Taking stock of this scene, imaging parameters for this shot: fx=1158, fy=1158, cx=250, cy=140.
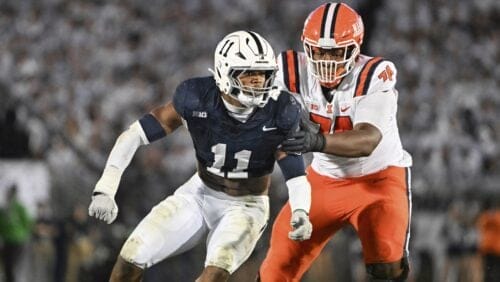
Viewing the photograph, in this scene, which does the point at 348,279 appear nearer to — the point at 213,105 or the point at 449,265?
the point at 449,265

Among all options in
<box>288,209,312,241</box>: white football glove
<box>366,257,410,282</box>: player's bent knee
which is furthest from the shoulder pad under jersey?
<box>366,257,410,282</box>: player's bent knee

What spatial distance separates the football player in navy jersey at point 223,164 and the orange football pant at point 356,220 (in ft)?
1.53

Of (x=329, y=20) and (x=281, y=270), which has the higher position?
(x=329, y=20)

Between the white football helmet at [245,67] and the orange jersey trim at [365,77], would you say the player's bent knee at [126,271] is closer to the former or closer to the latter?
the white football helmet at [245,67]

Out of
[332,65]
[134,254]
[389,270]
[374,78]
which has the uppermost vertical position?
[332,65]

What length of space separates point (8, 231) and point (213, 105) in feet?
14.0

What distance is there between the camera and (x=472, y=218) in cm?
1059

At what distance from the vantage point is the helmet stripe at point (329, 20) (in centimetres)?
605

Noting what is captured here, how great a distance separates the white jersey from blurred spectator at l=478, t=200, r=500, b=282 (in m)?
4.06

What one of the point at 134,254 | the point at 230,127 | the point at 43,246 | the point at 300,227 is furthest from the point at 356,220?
the point at 43,246

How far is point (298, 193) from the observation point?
18.9 feet

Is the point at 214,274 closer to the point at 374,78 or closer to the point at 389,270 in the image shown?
the point at 389,270

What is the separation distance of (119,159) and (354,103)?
1283mm

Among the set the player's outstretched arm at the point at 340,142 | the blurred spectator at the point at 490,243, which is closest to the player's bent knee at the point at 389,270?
the player's outstretched arm at the point at 340,142
